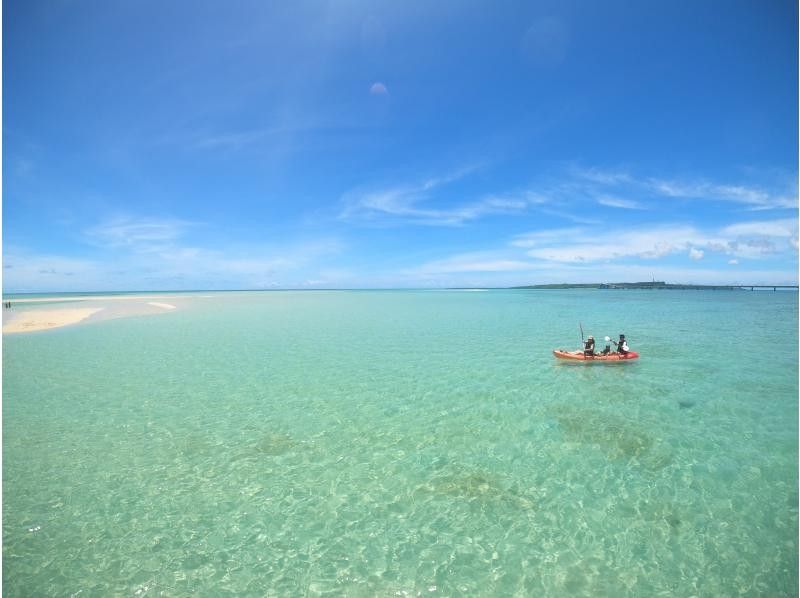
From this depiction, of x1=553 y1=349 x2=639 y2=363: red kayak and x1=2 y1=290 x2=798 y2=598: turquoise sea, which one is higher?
x1=553 y1=349 x2=639 y2=363: red kayak

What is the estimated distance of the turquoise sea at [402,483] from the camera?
778cm

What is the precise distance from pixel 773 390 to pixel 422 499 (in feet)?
65.2

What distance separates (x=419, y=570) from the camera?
25.7 ft

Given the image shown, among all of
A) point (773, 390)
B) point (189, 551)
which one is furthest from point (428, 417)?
point (773, 390)

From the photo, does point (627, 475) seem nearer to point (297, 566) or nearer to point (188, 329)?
point (297, 566)

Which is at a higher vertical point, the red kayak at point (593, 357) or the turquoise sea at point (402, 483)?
the red kayak at point (593, 357)

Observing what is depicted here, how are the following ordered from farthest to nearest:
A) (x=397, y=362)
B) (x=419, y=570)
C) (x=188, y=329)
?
(x=188, y=329), (x=397, y=362), (x=419, y=570)

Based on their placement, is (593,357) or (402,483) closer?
(402,483)

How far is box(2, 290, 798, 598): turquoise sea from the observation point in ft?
25.5

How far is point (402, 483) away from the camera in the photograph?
10727 mm

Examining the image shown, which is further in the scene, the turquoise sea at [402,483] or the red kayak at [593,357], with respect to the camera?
the red kayak at [593,357]

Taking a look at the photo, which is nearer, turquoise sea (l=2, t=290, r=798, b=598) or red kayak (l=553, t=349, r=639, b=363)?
turquoise sea (l=2, t=290, r=798, b=598)

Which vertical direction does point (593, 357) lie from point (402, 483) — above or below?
above

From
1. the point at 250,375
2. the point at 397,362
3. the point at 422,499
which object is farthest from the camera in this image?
the point at 397,362
